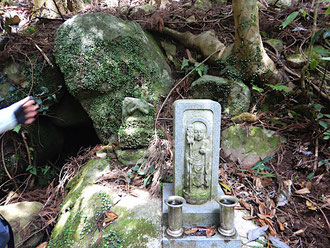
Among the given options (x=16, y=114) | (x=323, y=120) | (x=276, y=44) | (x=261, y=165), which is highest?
(x=276, y=44)

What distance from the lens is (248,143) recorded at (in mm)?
3705

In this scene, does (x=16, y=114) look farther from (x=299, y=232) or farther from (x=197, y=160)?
(x=299, y=232)

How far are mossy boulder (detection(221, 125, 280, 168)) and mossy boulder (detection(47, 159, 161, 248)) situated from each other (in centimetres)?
163

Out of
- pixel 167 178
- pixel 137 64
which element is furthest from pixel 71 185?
pixel 137 64

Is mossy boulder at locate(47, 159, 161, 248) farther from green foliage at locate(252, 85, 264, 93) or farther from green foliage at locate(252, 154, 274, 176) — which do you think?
green foliage at locate(252, 85, 264, 93)

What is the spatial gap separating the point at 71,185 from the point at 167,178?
5.74 feet

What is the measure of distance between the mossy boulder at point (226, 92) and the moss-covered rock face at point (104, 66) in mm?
896

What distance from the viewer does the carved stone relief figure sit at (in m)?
2.57

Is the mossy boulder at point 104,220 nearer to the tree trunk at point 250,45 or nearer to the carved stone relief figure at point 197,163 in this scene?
the carved stone relief figure at point 197,163

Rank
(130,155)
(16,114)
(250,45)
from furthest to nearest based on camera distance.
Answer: (250,45) < (130,155) < (16,114)

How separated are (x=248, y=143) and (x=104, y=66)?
3.19 metres

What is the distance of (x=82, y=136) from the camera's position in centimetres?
623

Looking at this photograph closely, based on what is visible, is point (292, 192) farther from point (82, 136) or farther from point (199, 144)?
point (82, 136)

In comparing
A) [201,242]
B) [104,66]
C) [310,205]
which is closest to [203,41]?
[104,66]
